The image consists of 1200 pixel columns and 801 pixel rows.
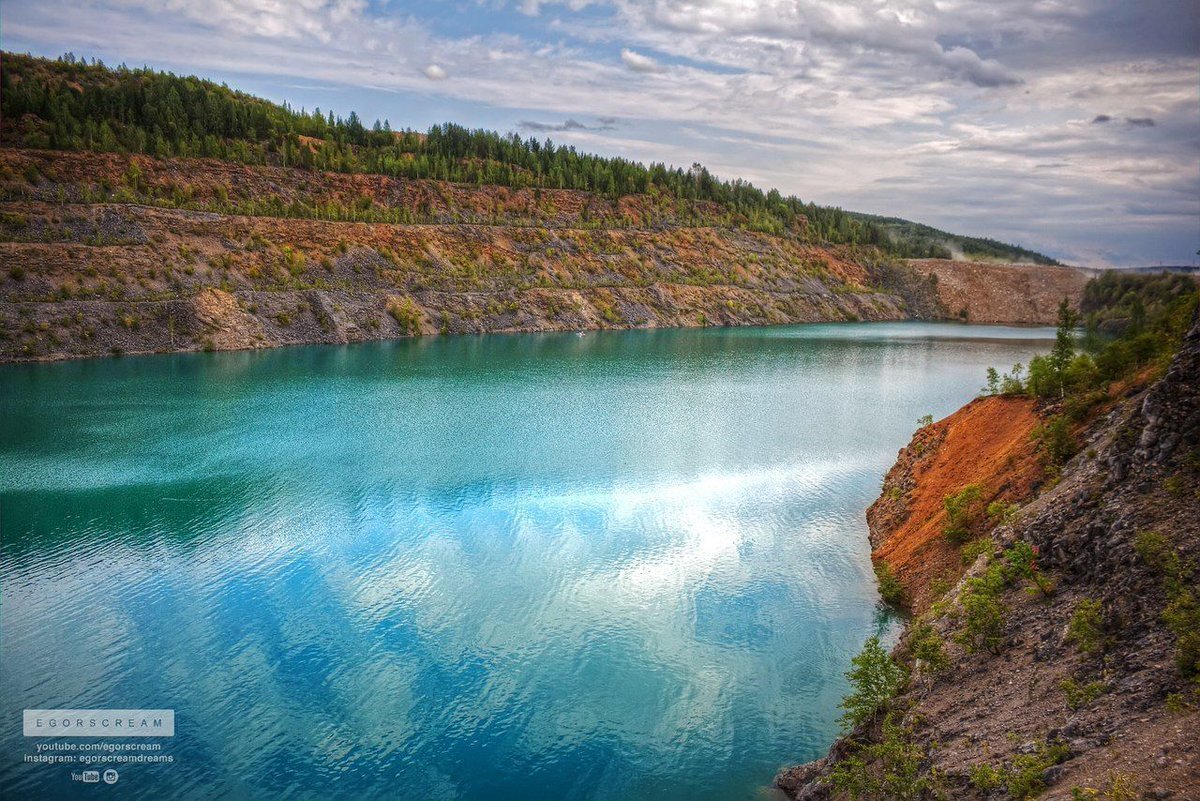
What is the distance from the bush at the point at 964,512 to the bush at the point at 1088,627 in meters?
7.14

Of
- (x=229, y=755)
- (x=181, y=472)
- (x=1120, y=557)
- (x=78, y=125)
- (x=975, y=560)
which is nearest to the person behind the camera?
(x=1120, y=557)

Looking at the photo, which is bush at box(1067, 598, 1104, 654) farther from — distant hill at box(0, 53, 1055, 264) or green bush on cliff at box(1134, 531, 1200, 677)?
distant hill at box(0, 53, 1055, 264)

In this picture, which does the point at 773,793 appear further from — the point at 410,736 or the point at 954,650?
the point at 410,736

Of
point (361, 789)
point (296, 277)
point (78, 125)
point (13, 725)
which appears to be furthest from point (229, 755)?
point (78, 125)

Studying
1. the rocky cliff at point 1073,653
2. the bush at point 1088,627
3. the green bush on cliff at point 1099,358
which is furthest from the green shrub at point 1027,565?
the green bush on cliff at point 1099,358

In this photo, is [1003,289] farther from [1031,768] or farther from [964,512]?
[1031,768]

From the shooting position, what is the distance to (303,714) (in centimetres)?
1442

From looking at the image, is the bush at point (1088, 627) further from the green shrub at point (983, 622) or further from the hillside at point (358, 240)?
the hillside at point (358, 240)

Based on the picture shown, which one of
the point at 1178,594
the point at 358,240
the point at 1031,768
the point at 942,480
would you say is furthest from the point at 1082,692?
the point at 358,240

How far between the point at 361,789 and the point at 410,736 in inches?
56.0

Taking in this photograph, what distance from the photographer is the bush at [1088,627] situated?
10.8m

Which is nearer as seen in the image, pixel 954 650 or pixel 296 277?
pixel 954 650

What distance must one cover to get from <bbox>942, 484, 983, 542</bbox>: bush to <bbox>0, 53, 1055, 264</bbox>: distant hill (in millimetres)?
85636

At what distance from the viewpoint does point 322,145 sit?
109 metres
